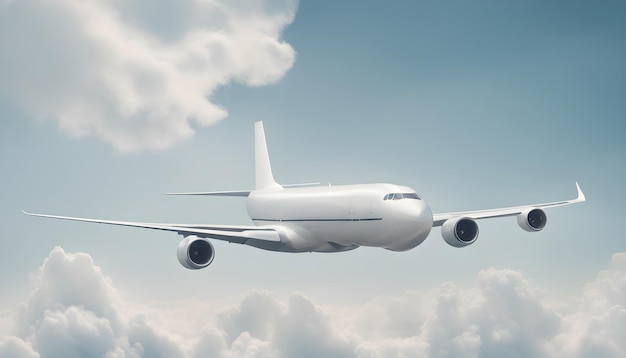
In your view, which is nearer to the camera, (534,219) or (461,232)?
(461,232)

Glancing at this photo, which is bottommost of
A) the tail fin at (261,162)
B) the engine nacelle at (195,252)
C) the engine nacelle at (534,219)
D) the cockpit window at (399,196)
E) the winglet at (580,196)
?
the engine nacelle at (195,252)

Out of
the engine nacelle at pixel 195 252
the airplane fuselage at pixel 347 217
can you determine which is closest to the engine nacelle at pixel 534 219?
the airplane fuselage at pixel 347 217

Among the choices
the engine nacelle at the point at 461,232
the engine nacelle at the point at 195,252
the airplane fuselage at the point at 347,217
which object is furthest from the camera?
the engine nacelle at the point at 195,252

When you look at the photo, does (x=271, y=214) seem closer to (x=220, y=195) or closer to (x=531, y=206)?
(x=220, y=195)

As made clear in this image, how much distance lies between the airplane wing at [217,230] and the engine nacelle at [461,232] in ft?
29.7

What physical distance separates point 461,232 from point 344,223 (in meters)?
5.38

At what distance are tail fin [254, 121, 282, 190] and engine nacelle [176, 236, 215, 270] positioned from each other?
13.3 metres

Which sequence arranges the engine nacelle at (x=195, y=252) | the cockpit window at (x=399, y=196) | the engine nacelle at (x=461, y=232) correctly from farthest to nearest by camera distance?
the engine nacelle at (x=195, y=252) → the engine nacelle at (x=461, y=232) → the cockpit window at (x=399, y=196)

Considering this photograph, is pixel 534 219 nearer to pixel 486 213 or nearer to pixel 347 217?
pixel 486 213

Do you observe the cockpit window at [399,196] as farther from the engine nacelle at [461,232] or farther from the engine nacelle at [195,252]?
the engine nacelle at [195,252]

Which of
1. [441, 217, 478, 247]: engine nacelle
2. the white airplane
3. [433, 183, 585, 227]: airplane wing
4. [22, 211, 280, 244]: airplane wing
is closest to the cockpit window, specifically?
the white airplane

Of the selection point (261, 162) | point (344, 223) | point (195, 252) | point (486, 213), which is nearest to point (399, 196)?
point (344, 223)

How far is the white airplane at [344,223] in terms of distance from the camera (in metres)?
30.4

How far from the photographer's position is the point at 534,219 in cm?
3509
